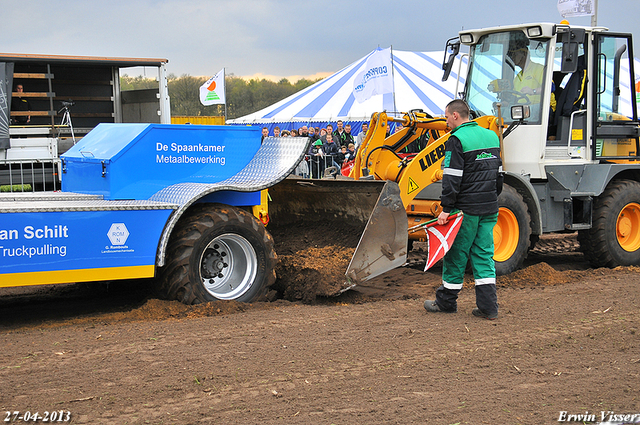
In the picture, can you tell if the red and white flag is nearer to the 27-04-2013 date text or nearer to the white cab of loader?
the white cab of loader

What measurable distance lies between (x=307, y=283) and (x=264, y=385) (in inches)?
93.9

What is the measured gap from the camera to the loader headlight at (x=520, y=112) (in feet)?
24.8

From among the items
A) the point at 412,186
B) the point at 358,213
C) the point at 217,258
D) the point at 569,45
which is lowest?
the point at 217,258

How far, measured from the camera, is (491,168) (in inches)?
219

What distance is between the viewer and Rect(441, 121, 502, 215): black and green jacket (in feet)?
18.0

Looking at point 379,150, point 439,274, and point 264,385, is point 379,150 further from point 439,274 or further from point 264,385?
point 264,385

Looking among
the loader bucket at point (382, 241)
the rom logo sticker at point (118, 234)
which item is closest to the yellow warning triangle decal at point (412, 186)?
the loader bucket at point (382, 241)

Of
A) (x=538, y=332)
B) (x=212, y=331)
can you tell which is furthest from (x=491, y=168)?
(x=212, y=331)

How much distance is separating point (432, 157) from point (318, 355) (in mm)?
3370

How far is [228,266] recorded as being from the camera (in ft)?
20.0

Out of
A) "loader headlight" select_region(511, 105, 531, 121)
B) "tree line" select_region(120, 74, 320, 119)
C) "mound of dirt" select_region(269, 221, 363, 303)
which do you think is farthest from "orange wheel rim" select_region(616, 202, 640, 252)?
"tree line" select_region(120, 74, 320, 119)

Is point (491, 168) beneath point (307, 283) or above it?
above

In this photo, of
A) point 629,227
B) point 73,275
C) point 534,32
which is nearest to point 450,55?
point 534,32

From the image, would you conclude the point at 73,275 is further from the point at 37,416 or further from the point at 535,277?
the point at 535,277
